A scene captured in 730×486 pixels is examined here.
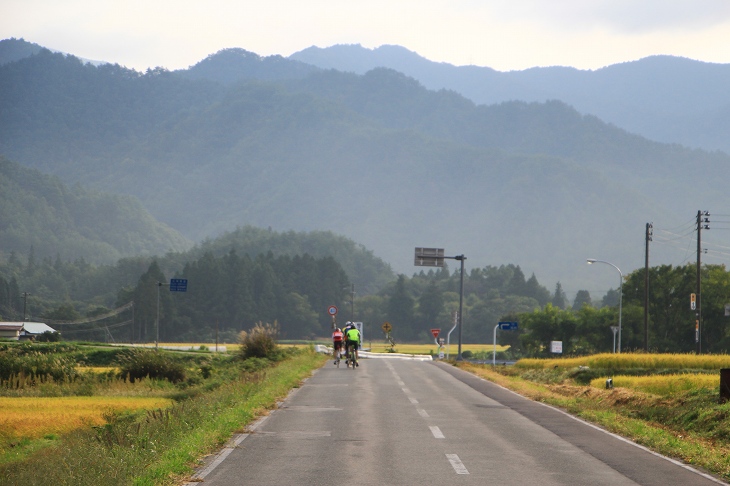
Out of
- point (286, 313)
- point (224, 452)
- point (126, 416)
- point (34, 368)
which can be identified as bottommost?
point (34, 368)

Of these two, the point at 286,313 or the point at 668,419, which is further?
the point at 286,313

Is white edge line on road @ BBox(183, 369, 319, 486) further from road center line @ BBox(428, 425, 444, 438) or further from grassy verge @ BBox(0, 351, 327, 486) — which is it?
road center line @ BBox(428, 425, 444, 438)

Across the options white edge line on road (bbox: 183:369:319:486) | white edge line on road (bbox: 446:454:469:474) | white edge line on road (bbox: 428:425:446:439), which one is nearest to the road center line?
white edge line on road (bbox: 428:425:446:439)

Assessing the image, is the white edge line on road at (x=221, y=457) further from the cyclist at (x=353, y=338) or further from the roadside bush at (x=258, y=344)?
the roadside bush at (x=258, y=344)

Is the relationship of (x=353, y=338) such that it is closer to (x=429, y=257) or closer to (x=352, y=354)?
(x=352, y=354)

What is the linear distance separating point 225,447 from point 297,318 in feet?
573

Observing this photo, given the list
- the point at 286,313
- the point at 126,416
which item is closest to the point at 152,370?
the point at 126,416

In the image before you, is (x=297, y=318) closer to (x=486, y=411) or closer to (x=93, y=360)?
(x=93, y=360)

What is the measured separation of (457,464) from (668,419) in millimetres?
9160

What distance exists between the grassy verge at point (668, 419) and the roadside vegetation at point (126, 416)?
818cm

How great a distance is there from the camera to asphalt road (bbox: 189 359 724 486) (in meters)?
13.2

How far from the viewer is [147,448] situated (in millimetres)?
14008

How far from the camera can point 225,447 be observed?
15805mm

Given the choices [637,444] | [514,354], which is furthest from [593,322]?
[637,444]
